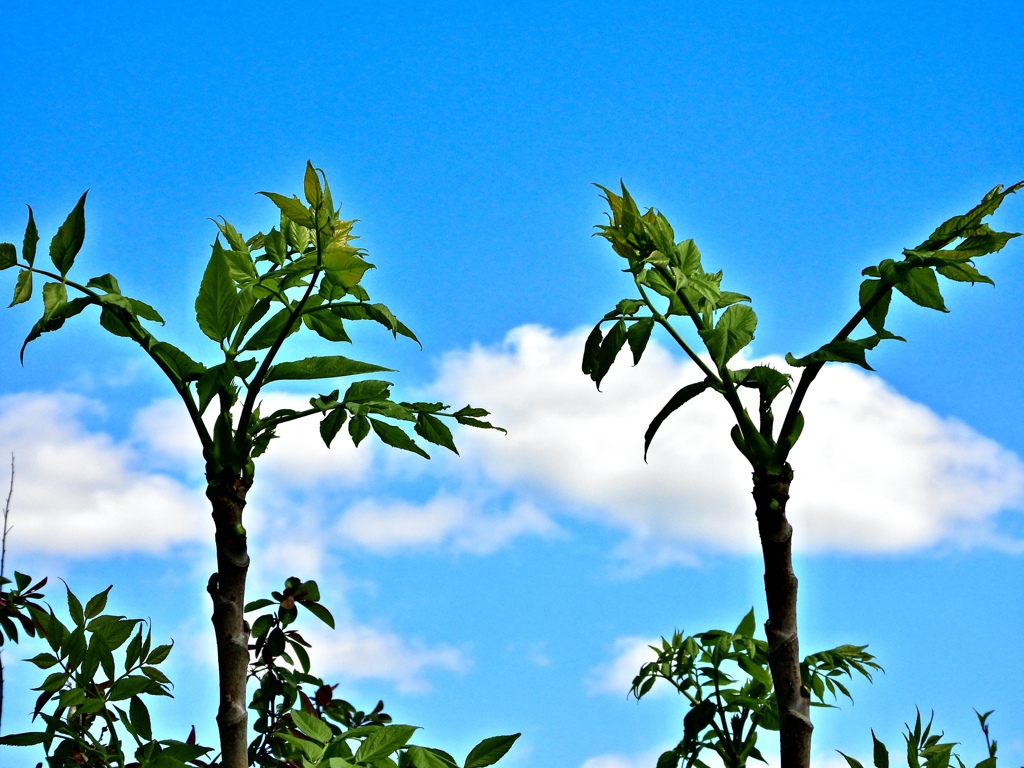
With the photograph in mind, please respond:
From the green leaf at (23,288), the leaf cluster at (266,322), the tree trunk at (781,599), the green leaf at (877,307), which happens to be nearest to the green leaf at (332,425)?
the leaf cluster at (266,322)

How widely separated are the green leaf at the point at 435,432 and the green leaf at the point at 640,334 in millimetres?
491

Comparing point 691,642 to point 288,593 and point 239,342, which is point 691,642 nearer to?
point 288,593

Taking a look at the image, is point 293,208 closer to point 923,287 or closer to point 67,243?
point 67,243

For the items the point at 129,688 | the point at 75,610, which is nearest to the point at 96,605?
the point at 75,610

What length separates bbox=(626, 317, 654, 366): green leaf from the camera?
7.52 ft

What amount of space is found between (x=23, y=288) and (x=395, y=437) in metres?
0.87

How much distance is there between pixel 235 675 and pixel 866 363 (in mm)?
1473

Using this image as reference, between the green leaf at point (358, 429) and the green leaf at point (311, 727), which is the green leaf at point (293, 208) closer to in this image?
the green leaf at point (358, 429)

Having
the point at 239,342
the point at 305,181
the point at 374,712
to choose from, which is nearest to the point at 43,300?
the point at 239,342

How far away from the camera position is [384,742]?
196cm

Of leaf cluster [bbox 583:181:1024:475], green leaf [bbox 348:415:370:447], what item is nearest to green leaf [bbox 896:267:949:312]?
leaf cluster [bbox 583:181:1024:475]

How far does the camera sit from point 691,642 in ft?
10.1

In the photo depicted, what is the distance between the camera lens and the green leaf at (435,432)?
7.90 ft

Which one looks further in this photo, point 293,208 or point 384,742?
point 293,208
